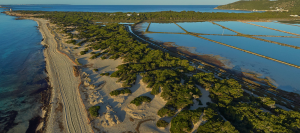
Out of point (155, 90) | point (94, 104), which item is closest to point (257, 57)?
point (155, 90)

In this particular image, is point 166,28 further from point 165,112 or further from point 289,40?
point 165,112

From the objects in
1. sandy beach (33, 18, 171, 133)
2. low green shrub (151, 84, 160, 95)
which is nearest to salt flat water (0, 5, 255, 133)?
sandy beach (33, 18, 171, 133)

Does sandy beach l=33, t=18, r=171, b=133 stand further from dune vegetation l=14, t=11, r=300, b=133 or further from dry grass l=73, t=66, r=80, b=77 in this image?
dune vegetation l=14, t=11, r=300, b=133

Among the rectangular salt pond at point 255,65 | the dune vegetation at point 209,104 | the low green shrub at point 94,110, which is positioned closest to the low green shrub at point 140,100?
the dune vegetation at point 209,104

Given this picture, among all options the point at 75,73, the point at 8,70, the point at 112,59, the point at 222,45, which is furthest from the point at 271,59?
the point at 8,70

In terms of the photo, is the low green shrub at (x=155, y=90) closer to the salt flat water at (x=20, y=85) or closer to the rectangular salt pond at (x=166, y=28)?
the salt flat water at (x=20, y=85)

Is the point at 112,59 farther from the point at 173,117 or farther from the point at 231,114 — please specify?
the point at 231,114
